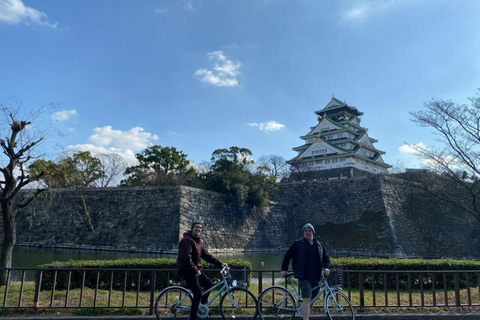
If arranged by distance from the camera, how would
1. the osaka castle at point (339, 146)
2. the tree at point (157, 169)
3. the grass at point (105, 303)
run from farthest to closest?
the osaka castle at point (339, 146), the tree at point (157, 169), the grass at point (105, 303)

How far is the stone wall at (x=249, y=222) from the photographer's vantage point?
20.8 m

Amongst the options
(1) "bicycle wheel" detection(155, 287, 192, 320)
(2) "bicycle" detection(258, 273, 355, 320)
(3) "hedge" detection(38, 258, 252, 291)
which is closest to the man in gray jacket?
(2) "bicycle" detection(258, 273, 355, 320)

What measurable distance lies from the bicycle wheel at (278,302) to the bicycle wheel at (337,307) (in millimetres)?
523

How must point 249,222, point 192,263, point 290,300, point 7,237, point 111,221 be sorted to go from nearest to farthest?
point 192,263
point 290,300
point 7,237
point 111,221
point 249,222

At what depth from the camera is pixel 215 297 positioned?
15.9 ft

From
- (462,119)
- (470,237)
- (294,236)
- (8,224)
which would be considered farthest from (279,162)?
(8,224)

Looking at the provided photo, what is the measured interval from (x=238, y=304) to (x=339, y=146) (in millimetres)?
37655

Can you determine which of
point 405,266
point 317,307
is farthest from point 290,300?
point 405,266

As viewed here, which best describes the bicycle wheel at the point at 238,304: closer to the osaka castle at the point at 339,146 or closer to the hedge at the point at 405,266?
the hedge at the point at 405,266

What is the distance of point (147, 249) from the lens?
19.4 metres

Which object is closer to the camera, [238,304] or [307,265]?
[307,265]

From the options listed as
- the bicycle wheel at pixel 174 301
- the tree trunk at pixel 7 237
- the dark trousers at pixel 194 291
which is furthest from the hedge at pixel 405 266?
the tree trunk at pixel 7 237

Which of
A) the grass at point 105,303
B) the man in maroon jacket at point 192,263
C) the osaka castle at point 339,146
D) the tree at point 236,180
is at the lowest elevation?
the grass at point 105,303

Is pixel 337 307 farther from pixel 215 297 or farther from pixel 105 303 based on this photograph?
pixel 105 303
